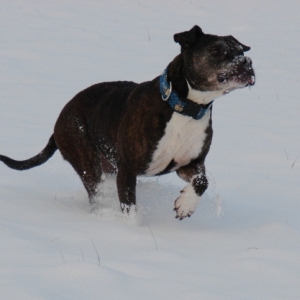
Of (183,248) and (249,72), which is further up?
(249,72)

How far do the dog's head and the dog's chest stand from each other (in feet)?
0.85

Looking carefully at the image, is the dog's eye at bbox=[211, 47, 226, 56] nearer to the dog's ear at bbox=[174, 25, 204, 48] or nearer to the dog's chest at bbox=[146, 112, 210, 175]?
the dog's ear at bbox=[174, 25, 204, 48]

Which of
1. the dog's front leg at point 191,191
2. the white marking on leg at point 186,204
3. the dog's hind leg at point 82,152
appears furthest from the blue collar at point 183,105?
the dog's hind leg at point 82,152

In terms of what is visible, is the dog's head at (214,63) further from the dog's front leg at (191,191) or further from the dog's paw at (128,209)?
the dog's paw at (128,209)

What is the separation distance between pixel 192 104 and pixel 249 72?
18.8 inches

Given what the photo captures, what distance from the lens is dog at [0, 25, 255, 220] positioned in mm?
5797

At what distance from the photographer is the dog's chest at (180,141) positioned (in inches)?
232

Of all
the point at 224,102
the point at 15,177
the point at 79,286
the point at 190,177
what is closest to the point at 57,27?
the point at 224,102

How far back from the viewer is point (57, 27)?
48.0ft

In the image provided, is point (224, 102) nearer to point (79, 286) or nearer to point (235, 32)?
point (235, 32)

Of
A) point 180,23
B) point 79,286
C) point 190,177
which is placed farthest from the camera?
point 180,23

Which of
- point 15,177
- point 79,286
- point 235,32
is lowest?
point 235,32

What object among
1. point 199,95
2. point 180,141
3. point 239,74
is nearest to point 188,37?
point 199,95

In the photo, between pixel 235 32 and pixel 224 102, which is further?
pixel 235 32
